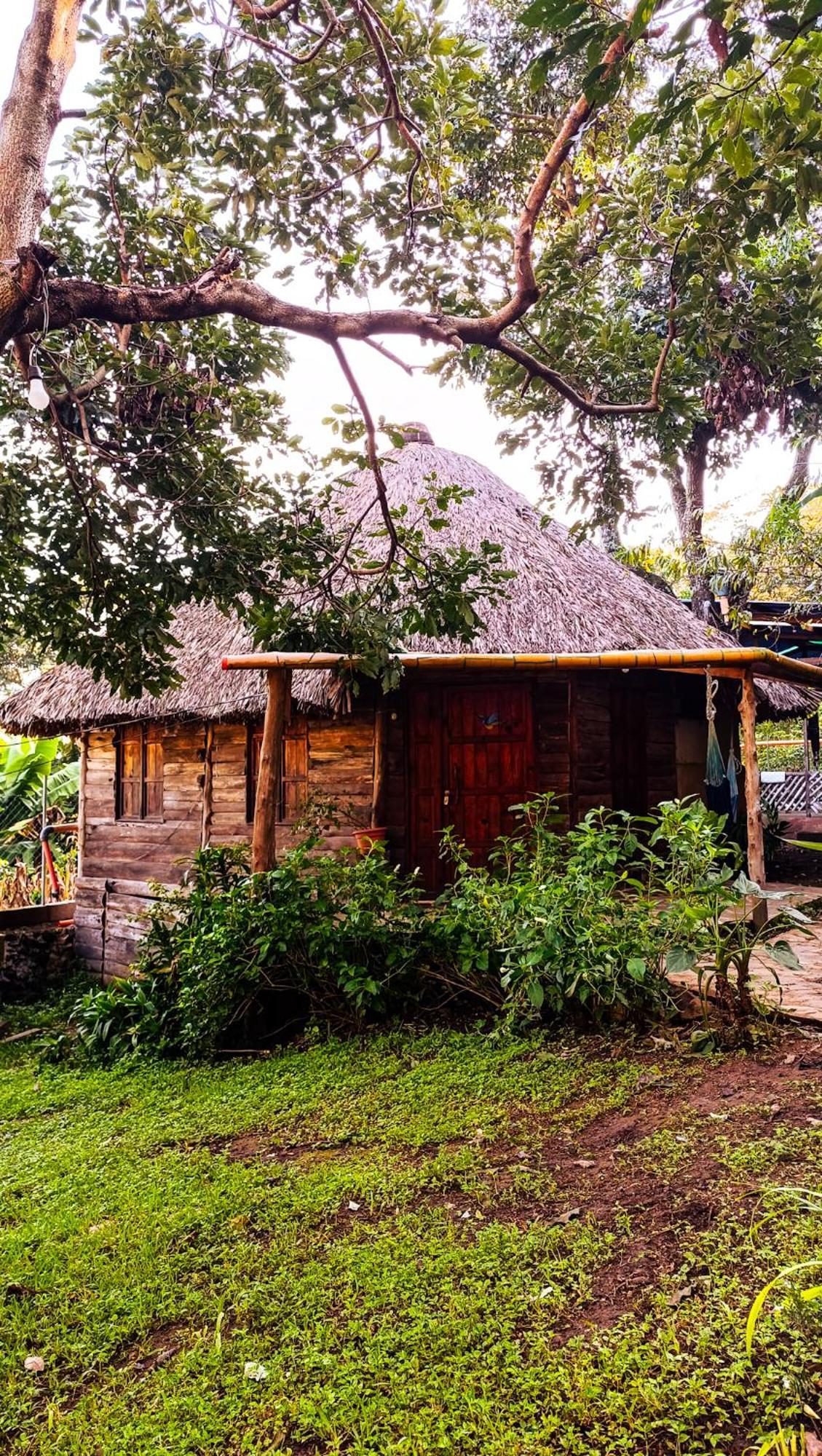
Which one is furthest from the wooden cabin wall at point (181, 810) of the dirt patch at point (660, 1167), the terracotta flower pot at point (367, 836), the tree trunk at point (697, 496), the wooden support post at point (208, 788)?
the tree trunk at point (697, 496)

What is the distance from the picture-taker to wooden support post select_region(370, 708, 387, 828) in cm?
761

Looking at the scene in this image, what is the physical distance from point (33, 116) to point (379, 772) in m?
5.69

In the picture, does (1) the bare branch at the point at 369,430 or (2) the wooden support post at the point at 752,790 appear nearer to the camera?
(1) the bare branch at the point at 369,430

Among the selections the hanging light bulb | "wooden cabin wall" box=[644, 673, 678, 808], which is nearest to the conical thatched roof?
"wooden cabin wall" box=[644, 673, 678, 808]

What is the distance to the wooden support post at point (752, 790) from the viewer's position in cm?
578

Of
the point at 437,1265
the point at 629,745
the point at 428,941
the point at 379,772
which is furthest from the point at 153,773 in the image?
the point at 437,1265

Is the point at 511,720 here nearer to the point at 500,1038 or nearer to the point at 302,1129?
the point at 500,1038

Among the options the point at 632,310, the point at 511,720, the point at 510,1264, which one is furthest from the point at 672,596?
the point at 510,1264

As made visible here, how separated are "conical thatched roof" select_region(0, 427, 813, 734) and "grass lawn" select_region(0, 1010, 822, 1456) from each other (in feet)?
14.0

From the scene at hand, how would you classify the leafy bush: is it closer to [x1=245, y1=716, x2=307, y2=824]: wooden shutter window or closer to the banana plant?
[x1=245, y1=716, x2=307, y2=824]: wooden shutter window

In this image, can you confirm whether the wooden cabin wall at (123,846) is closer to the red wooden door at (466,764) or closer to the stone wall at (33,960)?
the stone wall at (33,960)

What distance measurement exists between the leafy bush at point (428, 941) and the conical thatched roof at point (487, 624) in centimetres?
219

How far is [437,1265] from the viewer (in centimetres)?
246

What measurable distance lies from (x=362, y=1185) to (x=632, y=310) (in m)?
12.8
